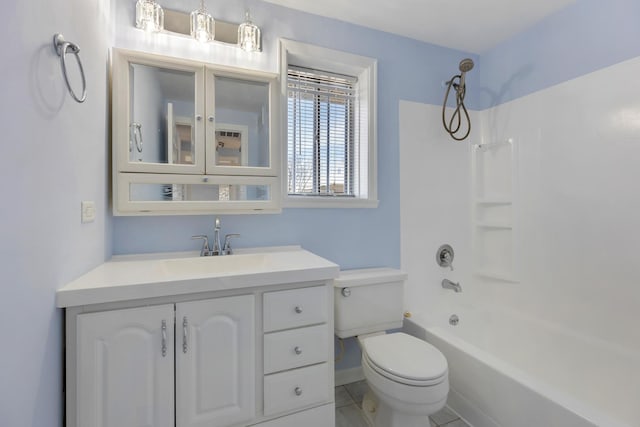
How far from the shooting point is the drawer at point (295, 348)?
126 cm

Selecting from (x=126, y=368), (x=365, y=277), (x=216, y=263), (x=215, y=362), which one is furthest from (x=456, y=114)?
(x=126, y=368)

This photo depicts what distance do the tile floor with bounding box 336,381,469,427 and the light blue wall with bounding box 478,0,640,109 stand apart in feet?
7.20

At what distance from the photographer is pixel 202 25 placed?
1597 mm

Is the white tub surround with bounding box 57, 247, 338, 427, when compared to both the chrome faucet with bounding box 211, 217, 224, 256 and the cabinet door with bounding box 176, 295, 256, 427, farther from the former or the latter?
the chrome faucet with bounding box 211, 217, 224, 256

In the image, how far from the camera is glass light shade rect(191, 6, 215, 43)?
5.22 ft

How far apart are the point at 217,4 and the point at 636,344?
9.72 feet

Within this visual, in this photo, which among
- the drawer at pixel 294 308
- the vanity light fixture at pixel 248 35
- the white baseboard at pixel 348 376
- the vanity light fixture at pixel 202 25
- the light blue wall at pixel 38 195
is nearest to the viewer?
the light blue wall at pixel 38 195

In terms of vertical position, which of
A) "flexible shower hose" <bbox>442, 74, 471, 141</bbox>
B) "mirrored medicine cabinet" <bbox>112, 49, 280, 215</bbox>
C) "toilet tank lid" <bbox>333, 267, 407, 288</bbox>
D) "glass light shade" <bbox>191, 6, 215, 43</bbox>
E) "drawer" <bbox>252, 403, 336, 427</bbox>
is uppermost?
"glass light shade" <bbox>191, 6, 215, 43</bbox>

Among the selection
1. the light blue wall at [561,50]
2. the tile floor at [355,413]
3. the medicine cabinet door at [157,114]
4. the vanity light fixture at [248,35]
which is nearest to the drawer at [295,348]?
the tile floor at [355,413]

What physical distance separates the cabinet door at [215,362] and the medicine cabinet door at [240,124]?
30.4 inches

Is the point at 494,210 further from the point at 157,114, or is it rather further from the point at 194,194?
the point at 157,114

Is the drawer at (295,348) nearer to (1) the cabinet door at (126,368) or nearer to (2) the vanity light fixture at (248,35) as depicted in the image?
(1) the cabinet door at (126,368)

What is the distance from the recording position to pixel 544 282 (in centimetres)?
201

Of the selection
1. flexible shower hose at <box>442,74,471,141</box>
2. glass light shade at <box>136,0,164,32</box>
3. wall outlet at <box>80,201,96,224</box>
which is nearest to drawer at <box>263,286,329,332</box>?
wall outlet at <box>80,201,96,224</box>
